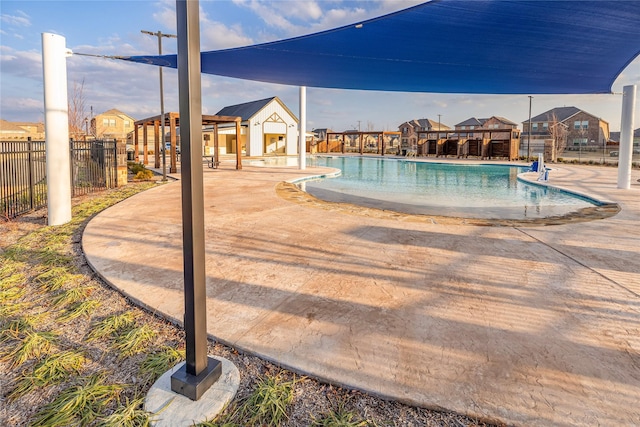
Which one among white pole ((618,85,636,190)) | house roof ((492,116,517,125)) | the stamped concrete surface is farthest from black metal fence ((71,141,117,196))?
house roof ((492,116,517,125))

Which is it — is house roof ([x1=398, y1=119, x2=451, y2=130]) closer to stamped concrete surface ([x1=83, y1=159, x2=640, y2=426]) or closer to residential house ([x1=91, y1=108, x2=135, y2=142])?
residential house ([x1=91, y1=108, x2=135, y2=142])

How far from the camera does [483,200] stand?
8.18m

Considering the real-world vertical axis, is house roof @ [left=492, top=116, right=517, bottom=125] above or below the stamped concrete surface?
above

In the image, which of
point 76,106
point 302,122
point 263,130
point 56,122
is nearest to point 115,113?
point 263,130

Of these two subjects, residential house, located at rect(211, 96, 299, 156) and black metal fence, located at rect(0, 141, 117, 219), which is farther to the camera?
residential house, located at rect(211, 96, 299, 156)

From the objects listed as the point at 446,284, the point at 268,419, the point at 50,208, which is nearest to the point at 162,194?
the point at 50,208

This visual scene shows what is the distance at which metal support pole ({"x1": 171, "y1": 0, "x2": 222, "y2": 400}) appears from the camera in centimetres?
147

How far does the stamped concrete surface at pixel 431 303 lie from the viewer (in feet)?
5.61

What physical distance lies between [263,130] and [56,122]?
26.3 metres

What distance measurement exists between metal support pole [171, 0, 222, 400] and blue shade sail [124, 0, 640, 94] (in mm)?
2959

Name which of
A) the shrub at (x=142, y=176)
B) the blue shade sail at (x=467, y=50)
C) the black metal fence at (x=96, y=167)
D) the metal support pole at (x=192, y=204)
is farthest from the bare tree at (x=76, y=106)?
the metal support pole at (x=192, y=204)

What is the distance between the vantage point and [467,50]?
506 centimetres

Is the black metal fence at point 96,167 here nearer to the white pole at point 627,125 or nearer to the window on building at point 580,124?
the white pole at point 627,125

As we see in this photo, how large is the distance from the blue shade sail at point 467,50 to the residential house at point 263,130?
23.0m
